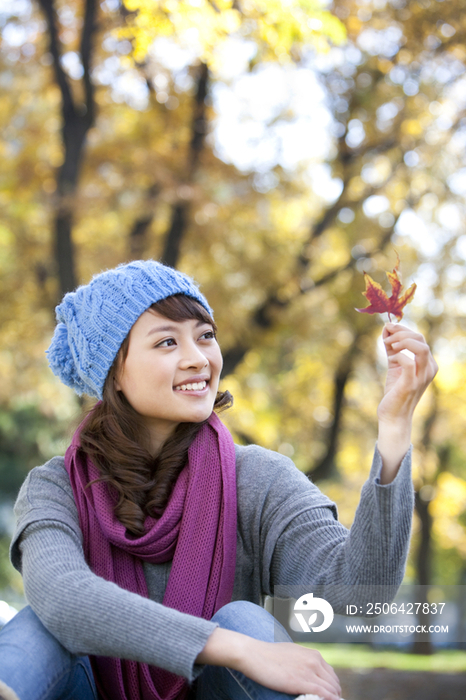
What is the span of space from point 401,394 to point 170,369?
739mm

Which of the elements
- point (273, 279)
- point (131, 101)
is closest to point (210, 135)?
point (131, 101)

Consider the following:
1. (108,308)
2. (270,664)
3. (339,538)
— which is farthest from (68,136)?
(270,664)

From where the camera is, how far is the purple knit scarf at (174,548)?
1.89 meters

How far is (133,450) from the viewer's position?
2133 millimetres

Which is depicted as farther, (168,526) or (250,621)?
(168,526)

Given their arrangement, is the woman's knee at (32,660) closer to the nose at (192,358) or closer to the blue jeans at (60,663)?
the blue jeans at (60,663)

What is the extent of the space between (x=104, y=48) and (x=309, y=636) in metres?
6.44

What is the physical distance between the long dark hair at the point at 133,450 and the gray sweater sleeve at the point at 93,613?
0.76 ft

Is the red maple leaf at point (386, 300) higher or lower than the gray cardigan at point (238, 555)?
higher

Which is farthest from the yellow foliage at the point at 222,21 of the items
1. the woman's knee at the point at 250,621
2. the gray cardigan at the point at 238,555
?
the woman's knee at the point at 250,621

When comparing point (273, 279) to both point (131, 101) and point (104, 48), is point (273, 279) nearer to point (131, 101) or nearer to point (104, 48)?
point (131, 101)

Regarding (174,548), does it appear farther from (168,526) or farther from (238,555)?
(238,555)

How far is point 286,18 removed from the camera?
4109 mm

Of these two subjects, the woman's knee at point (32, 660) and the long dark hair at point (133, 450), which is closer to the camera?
the woman's knee at point (32, 660)
